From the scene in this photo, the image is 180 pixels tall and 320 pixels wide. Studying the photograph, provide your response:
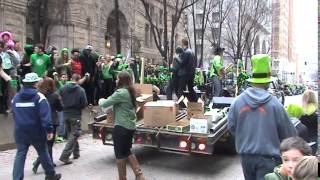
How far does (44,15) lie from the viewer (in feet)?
88.0

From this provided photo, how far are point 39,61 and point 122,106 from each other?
19.1 ft

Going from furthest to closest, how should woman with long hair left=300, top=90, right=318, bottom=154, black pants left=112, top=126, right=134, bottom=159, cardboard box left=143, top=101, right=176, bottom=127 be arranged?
cardboard box left=143, top=101, right=176, bottom=127 → black pants left=112, top=126, right=134, bottom=159 → woman with long hair left=300, top=90, right=318, bottom=154

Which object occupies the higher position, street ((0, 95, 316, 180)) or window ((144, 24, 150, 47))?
window ((144, 24, 150, 47))

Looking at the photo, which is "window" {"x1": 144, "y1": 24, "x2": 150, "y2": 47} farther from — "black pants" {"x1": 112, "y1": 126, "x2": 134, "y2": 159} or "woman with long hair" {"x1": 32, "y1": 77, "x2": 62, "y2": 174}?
"black pants" {"x1": 112, "y1": 126, "x2": 134, "y2": 159}

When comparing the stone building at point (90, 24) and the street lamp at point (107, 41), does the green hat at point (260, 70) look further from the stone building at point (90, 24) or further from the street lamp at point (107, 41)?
the street lamp at point (107, 41)

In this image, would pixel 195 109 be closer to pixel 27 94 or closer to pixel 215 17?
pixel 27 94

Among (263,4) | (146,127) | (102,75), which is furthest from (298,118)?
(263,4)

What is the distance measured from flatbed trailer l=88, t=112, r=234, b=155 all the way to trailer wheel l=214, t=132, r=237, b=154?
155mm

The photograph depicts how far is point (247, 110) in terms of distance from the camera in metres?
4.68

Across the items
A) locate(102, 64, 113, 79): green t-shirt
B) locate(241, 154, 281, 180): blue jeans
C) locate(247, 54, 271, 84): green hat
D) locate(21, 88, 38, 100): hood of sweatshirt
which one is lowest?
locate(241, 154, 281, 180): blue jeans

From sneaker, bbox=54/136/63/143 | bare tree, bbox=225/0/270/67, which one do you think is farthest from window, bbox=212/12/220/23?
sneaker, bbox=54/136/63/143

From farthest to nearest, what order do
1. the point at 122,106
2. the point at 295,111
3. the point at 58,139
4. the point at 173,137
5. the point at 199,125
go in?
1. the point at 58,139
2. the point at 173,137
3. the point at 199,125
4. the point at 122,106
5. the point at 295,111

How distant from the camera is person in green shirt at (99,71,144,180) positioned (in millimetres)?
7031

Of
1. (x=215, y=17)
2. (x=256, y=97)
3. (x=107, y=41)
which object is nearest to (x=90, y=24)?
(x=107, y=41)
